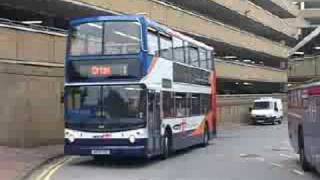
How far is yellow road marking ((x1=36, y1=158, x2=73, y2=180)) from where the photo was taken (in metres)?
16.9

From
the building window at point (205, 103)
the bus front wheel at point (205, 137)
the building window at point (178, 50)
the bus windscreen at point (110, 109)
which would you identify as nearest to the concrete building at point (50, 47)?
the building window at point (178, 50)

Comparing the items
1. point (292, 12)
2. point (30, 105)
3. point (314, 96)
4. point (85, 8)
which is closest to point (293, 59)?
point (314, 96)

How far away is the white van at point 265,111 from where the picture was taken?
5844 centimetres

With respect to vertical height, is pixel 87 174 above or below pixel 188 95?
below

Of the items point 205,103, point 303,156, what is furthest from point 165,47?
point 205,103

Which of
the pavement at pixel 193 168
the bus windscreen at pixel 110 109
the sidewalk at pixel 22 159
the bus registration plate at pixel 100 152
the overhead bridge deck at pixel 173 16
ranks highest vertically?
the overhead bridge deck at pixel 173 16

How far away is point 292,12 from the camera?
80.1 meters

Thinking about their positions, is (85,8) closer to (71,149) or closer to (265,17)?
(71,149)

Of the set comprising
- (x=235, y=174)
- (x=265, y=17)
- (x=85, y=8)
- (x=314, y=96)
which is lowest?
(x=235, y=174)

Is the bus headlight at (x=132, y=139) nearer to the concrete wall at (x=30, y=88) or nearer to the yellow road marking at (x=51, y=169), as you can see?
the yellow road marking at (x=51, y=169)

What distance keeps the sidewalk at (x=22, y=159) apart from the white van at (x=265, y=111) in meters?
34.2

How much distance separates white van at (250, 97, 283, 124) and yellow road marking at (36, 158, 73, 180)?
1480 inches

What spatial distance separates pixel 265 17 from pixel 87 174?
51245mm

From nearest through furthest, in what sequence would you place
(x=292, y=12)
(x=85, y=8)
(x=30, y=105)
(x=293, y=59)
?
(x=293, y=59)
(x=30, y=105)
(x=85, y=8)
(x=292, y=12)
